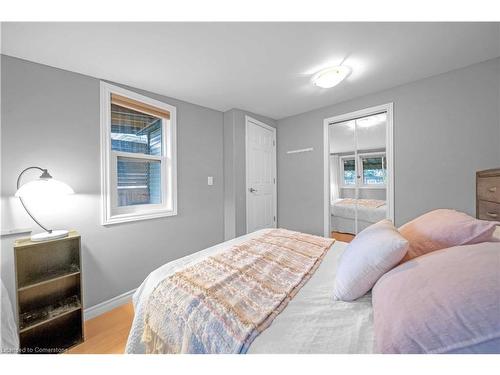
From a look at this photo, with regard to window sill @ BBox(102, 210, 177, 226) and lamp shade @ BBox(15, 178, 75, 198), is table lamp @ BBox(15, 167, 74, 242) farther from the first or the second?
window sill @ BBox(102, 210, 177, 226)

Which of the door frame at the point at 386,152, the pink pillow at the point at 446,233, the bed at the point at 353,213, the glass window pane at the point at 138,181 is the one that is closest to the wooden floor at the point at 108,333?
the glass window pane at the point at 138,181

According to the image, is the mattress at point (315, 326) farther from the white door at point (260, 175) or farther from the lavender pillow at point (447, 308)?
the white door at point (260, 175)

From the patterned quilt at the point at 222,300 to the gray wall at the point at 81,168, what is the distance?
4.26 ft

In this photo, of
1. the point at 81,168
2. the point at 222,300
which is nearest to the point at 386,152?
the point at 222,300

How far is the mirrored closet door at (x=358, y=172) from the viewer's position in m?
2.33

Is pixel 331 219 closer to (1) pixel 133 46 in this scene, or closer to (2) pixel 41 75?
(1) pixel 133 46

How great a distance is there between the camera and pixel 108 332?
5.08 ft

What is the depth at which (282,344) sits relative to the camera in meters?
0.62

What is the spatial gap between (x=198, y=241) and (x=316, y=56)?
98.0 inches

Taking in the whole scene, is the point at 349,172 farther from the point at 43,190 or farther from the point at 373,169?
the point at 43,190

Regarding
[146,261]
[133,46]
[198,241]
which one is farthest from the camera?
[198,241]

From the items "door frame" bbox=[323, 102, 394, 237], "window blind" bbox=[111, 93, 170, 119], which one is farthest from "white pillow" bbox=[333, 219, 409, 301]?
"window blind" bbox=[111, 93, 170, 119]

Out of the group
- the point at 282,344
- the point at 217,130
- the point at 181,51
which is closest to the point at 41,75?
the point at 181,51

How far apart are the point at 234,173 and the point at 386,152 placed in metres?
1.97
